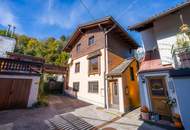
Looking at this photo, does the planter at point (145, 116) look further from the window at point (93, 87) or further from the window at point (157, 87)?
the window at point (93, 87)

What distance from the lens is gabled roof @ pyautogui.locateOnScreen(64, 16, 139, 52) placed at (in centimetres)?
1044

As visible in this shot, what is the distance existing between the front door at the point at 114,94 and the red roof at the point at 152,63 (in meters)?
2.99

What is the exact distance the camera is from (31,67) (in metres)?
8.59

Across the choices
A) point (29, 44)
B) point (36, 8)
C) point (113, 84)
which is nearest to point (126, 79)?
point (113, 84)

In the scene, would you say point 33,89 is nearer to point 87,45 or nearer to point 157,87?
point 87,45

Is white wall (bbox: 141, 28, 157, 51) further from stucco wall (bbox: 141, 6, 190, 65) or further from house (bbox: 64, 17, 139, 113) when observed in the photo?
house (bbox: 64, 17, 139, 113)

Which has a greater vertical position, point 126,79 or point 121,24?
point 121,24

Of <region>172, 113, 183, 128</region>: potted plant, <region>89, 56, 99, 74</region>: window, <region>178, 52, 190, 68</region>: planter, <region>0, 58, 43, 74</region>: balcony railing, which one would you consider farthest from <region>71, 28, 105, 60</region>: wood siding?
<region>172, 113, 183, 128</region>: potted plant

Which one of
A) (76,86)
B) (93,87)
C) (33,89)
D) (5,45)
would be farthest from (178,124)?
(5,45)

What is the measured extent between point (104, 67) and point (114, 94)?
8.56ft

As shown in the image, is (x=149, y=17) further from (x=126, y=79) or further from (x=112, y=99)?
(x=112, y=99)

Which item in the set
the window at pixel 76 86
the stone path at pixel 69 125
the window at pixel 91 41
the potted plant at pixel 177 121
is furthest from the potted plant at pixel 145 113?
the window at pixel 76 86

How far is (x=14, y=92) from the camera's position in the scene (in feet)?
24.6

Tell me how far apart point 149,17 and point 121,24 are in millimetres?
4686
